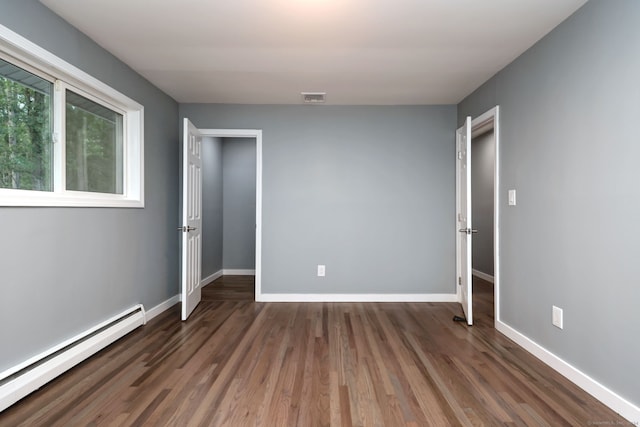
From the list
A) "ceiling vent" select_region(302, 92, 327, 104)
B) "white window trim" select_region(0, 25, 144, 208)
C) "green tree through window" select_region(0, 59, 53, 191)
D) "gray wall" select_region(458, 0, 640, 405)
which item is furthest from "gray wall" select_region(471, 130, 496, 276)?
"green tree through window" select_region(0, 59, 53, 191)

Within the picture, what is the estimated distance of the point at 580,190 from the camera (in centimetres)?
209

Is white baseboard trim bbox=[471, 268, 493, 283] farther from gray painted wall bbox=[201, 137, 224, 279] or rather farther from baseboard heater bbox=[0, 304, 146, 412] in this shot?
baseboard heater bbox=[0, 304, 146, 412]

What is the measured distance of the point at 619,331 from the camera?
5.95 ft

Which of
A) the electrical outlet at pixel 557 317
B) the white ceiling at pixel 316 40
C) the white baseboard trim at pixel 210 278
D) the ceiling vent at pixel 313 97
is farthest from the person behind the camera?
the white baseboard trim at pixel 210 278

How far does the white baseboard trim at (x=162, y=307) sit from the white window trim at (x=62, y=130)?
1050mm

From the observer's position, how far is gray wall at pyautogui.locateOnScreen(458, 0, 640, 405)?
177cm

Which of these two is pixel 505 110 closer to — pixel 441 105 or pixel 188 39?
pixel 441 105

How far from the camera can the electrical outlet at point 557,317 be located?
2252 millimetres

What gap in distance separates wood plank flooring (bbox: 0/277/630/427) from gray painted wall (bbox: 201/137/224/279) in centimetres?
186

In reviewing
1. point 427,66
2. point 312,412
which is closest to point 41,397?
point 312,412

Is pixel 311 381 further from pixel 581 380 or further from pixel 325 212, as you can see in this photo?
pixel 325 212

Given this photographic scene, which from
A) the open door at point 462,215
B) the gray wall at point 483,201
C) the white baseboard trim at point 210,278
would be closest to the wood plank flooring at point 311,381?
the open door at point 462,215

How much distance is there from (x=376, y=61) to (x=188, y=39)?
1.49 metres

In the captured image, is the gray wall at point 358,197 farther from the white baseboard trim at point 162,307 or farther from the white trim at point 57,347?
the white trim at point 57,347
